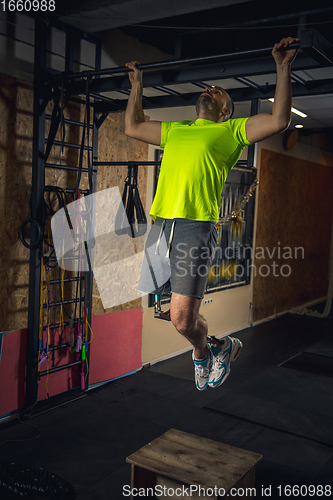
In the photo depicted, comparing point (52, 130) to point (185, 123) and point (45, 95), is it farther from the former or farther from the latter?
point (185, 123)

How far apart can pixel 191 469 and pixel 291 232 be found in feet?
20.8

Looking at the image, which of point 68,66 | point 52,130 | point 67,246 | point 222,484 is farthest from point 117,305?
point 222,484

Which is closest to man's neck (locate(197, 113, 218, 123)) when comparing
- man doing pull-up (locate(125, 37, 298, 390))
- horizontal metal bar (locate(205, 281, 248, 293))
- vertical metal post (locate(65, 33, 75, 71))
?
man doing pull-up (locate(125, 37, 298, 390))

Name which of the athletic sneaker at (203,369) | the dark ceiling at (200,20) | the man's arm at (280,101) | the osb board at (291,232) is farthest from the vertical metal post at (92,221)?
the osb board at (291,232)

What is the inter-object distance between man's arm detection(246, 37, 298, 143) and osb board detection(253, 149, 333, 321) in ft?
16.2

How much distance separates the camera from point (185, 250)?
215cm

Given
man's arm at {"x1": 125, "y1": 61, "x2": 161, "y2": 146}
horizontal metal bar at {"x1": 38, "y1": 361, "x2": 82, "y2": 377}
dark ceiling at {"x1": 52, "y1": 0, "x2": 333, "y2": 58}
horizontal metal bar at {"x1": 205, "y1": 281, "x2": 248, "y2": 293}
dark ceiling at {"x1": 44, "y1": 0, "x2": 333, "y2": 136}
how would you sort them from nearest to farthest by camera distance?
man's arm at {"x1": 125, "y1": 61, "x2": 161, "y2": 146} → dark ceiling at {"x1": 44, "y1": 0, "x2": 333, "y2": 136} → dark ceiling at {"x1": 52, "y1": 0, "x2": 333, "y2": 58} → horizontal metal bar at {"x1": 38, "y1": 361, "x2": 82, "y2": 377} → horizontal metal bar at {"x1": 205, "y1": 281, "x2": 248, "y2": 293}

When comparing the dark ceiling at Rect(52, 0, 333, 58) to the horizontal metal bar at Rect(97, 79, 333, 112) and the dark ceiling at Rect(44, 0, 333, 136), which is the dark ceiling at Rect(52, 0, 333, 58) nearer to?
Answer: the dark ceiling at Rect(44, 0, 333, 136)

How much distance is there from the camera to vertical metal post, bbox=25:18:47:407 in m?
3.51

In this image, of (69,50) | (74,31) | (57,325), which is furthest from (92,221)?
(74,31)

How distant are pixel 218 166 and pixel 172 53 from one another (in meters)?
3.19

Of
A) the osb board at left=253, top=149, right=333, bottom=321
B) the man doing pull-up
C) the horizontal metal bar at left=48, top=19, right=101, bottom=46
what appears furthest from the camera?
the osb board at left=253, top=149, right=333, bottom=321

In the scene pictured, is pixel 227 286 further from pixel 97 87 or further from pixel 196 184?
pixel 196 184

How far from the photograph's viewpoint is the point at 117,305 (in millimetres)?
4645
